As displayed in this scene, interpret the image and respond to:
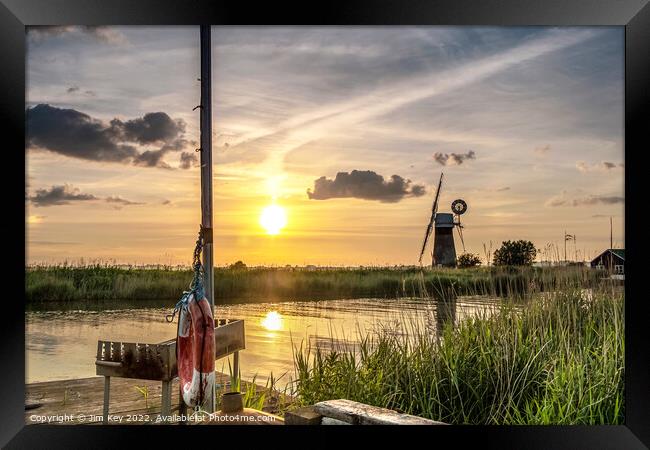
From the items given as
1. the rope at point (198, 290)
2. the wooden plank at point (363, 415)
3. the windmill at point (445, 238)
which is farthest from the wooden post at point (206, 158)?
the windmill at point (445, 238)

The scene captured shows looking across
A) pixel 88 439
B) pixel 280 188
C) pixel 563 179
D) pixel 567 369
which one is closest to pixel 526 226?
pixel 563 179

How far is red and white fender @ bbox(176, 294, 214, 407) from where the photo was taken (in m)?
2.98

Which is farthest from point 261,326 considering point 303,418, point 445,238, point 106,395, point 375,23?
point 445,238

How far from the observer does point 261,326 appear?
15.7ft

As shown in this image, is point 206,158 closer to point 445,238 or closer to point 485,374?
point 485,374

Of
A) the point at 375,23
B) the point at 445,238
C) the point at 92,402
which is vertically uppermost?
the point at 375,23

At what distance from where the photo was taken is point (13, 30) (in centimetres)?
305

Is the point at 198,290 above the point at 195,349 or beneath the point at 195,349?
above

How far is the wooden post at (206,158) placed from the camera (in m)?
3.11

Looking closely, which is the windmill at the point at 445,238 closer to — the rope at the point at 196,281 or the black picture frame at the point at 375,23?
the black picture frame at the point at 375,23

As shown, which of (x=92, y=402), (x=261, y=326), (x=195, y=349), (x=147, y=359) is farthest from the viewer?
(x=261, y=326)

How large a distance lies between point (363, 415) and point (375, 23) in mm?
1939

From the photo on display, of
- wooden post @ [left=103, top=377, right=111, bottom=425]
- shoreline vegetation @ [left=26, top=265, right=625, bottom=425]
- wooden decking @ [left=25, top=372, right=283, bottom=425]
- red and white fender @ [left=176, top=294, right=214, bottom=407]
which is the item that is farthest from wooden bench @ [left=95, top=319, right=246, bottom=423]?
shoreline vegetation @ [left=26, top=265, right=625, bottom=425]

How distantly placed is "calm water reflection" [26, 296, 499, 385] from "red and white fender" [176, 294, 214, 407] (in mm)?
766
